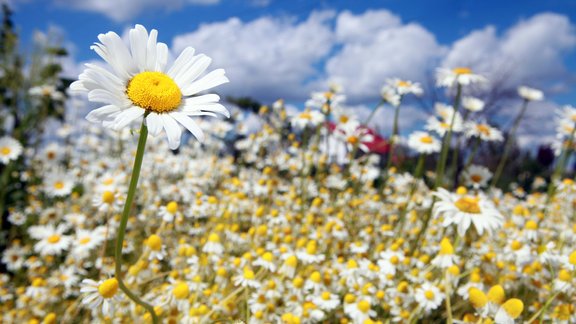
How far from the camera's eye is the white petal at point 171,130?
36.5 inches

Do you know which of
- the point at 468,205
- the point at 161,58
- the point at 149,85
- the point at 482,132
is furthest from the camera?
the point at 482,132

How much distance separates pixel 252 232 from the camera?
8.18 ft

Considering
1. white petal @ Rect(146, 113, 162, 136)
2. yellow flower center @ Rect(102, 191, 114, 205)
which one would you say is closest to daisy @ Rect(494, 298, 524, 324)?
white petal @ Rect(146, 113, 162, 136)

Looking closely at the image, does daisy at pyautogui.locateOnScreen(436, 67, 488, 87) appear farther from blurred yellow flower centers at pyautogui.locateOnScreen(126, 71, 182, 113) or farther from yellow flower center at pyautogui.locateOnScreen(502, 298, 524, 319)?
blurred yellow flower centers at pyautogui.locateOnScreen(126, 71, 182, 113)

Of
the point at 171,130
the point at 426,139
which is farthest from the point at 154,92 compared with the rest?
the point at 426,139

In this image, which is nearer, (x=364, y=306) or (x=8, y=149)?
(x=364, y=306)

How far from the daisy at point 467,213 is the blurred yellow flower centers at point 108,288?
1389 millimetres

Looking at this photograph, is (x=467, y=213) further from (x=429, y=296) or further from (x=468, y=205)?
(x=429, y=296)

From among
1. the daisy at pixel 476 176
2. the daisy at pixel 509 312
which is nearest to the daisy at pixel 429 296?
the daisy at pixel 509 312

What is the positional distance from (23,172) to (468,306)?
15.8 feet

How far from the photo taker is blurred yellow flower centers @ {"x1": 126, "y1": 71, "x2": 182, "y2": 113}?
1.02m

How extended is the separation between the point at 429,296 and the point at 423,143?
170cm

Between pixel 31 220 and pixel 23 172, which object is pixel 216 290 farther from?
pixel 23 172

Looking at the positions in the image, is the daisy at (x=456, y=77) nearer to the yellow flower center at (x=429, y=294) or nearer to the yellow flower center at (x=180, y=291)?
the yellow flower center at (x=429, y=294)
